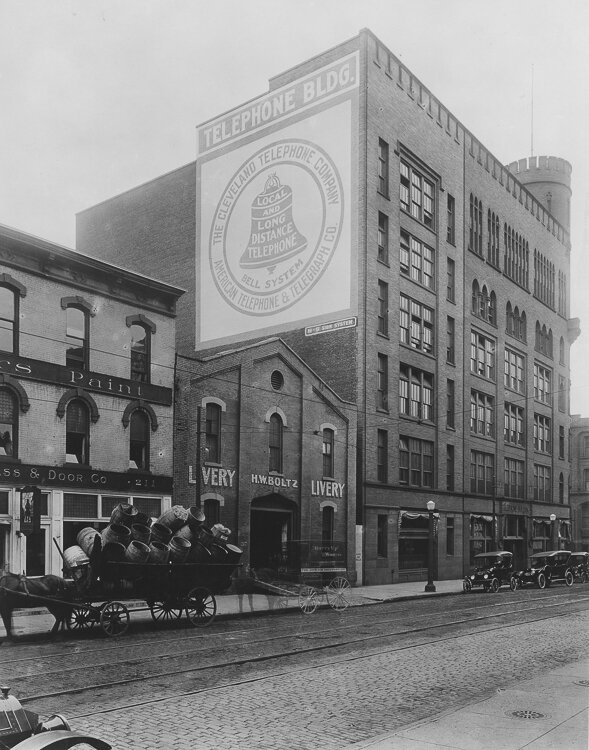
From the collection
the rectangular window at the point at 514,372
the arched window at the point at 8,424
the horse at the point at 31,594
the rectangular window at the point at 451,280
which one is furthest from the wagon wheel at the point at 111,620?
the rectangular window at the point at 514,372

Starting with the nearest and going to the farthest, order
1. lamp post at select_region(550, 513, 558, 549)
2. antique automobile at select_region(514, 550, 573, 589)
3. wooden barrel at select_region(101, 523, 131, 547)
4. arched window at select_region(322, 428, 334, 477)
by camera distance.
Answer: wooden barrel at select_region(101, 523, 131, 547), arched window at select_region(322, 428, 334, 477), antique automobile at select_region(514, 550, 573, 589), lamp post at select_region(550, 513, 558, 549)

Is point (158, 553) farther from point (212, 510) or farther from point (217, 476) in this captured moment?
point (217, 476)

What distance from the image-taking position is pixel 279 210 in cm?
2928

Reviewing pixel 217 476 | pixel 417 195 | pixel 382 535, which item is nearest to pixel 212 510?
pixel 217 476

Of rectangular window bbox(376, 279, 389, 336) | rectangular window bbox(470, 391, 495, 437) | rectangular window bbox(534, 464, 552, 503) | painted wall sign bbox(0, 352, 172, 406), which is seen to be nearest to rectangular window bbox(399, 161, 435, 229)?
rectangular window bbox(376, 279, 389, 336)

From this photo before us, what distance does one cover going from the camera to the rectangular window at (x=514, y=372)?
180 feet

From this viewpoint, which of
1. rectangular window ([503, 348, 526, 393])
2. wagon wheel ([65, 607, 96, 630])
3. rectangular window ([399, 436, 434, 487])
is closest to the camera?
wagon wheel ([65, 607, 96, 630])

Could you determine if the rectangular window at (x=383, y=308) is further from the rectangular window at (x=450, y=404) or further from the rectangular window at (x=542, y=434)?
the rectangular window at (x=542, y=434)

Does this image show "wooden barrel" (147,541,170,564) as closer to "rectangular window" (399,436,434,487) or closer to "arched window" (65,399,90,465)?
"arched window" (65,399,90,465)

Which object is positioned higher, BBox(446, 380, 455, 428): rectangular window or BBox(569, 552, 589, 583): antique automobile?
BBox(446, 380, 455, 428): rectangular window

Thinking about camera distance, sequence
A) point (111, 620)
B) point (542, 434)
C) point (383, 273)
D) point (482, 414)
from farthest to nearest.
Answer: point (542, 434) < point (482, 414) < point (383, 273) < point (111, 620)

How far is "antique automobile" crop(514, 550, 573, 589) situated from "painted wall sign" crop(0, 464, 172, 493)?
737 inches

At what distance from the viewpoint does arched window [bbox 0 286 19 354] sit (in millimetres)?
23181

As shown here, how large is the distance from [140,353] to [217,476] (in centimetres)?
551
